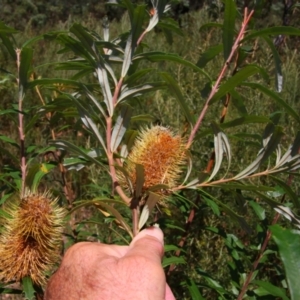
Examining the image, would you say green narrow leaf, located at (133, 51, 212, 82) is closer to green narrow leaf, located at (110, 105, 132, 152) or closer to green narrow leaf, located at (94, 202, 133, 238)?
green narrow leaf, located at (110, 105, 132, 152)

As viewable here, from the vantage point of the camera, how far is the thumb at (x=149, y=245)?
80 centimetres

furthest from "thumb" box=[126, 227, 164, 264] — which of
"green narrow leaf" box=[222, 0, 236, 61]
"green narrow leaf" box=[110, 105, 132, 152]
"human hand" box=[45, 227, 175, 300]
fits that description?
"green narrow leaf" box=[222, 0, 236, 61]

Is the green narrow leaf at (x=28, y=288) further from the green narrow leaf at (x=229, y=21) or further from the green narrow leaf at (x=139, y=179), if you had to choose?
the green narrow leaf at (x=229, y=21)

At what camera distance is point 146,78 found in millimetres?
4387

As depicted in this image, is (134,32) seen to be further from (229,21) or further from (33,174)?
(33,174)

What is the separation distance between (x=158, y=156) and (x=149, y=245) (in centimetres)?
19

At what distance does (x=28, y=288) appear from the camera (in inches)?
38.9

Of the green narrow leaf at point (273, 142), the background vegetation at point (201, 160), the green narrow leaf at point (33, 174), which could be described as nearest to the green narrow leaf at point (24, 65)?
the background vegetation at point (201, 160)

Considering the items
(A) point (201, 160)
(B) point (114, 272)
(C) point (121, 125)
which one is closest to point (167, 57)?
(C) point (121, 125)

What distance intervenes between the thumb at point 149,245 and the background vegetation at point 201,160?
0.06 metres

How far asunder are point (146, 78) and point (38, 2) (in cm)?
676

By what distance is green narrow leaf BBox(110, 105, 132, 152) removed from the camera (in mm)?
941

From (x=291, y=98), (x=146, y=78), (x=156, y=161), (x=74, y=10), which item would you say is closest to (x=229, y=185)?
(x=156, y=161)

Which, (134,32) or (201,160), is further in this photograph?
(201,160)
